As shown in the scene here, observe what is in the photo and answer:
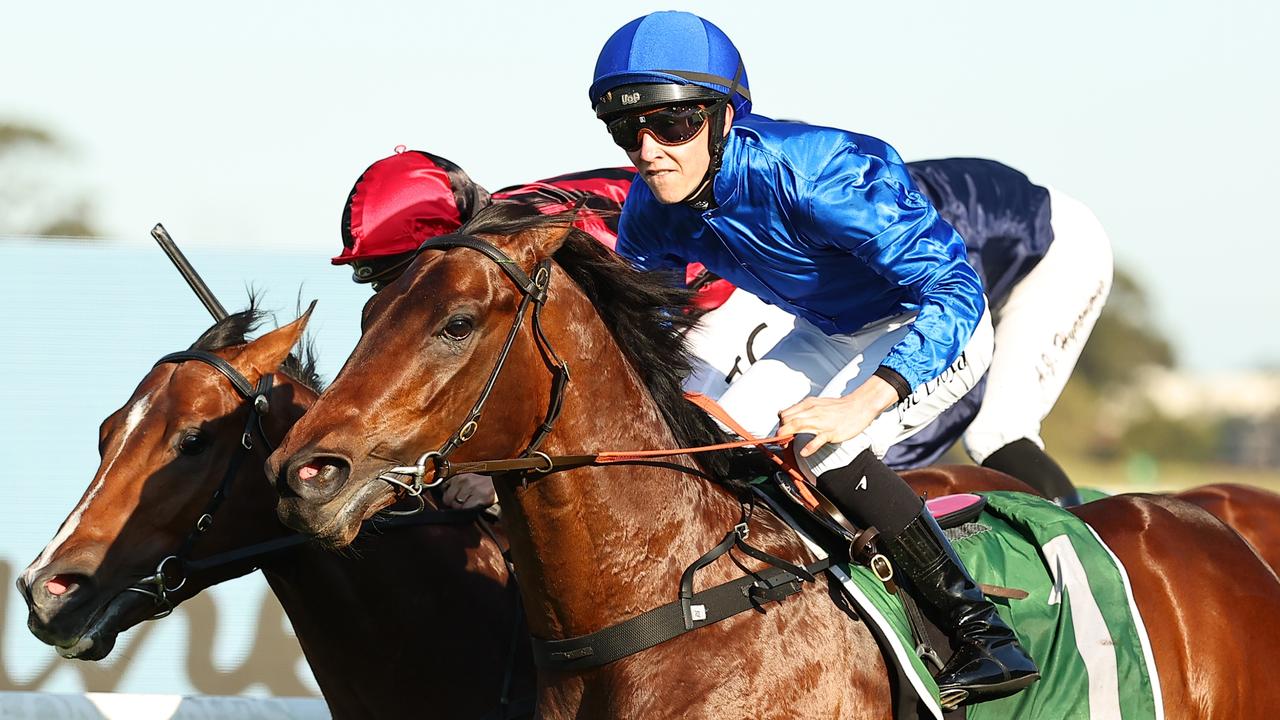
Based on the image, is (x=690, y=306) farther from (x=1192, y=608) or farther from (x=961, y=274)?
(x=1192, y=608)

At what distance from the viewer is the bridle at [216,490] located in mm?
3199

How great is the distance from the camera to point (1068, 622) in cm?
300

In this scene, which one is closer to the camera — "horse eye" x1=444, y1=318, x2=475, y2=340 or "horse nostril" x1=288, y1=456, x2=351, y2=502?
"horse nostril" x1=288, y1=456, x2=351, y2=502

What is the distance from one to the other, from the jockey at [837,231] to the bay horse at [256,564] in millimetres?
1103

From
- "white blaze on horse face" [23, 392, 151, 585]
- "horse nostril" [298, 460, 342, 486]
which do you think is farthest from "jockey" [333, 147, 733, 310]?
"horse nostril" [298, 460, 342, 486]

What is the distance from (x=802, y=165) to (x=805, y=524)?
71cm

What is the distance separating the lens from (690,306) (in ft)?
8.99

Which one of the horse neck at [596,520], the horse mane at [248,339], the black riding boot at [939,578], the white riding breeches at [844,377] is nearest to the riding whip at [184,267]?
the horse mane at [248,339]

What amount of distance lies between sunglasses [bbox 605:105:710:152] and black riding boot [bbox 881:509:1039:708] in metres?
0.87

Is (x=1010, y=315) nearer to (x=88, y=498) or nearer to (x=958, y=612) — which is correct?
(x=958, y=612)

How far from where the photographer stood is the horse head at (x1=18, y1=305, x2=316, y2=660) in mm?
3105

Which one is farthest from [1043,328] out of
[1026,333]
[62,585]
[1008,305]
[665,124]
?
[62,585]

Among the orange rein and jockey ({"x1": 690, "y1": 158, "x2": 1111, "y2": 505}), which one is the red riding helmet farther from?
the orange rein

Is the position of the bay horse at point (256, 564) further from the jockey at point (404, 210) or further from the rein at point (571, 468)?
the rein at point (571, 468)
